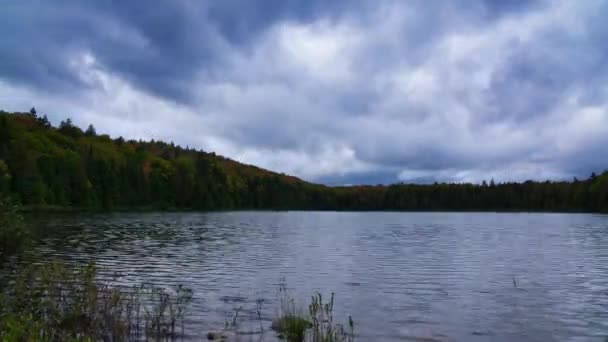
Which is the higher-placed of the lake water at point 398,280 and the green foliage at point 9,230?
the green foliage at point 9,230

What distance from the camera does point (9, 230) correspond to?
3447 centimetres

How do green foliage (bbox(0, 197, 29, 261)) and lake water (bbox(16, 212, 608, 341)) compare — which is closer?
lake water (bbox(16, 212, 608, 341))

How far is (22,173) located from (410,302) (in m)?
144

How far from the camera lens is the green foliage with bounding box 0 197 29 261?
33.8 metres

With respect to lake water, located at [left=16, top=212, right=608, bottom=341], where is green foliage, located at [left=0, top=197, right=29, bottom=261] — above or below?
above

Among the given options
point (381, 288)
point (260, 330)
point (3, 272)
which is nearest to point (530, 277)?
point (381, 288)

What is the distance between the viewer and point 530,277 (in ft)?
115

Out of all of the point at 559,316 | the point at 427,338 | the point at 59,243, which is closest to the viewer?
the point at 427,338

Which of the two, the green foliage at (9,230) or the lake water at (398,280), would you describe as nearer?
the lake water at (398,280)

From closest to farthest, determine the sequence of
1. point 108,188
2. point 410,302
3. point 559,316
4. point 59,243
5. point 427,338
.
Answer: point 427,338 < point 559,316 < point 410,302 < point 59,243 < point 108,188

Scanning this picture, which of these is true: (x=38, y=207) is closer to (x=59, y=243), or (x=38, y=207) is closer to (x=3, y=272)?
(x=59, y=243)

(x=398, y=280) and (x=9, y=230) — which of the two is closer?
(x=398, y=280)

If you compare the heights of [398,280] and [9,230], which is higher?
[9,230]

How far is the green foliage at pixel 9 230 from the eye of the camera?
33812 millimetres
